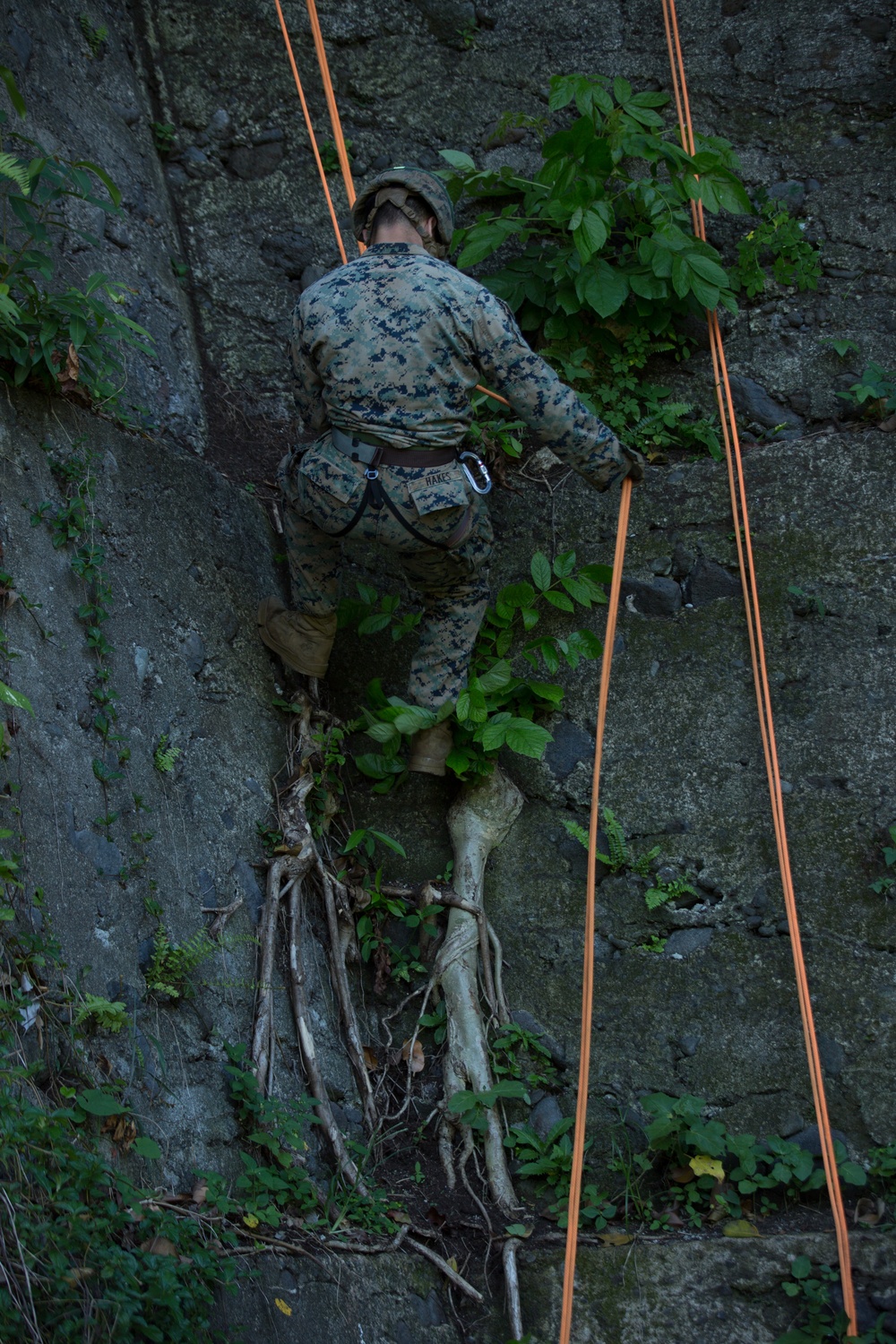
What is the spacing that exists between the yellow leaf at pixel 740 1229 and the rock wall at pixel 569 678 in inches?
1.8

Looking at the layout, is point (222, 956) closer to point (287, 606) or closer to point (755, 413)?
point (287, 606)

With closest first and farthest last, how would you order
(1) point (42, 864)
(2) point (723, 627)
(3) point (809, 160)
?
1. (1) point (42, 864)
2. (2) point (723, 627)
3. (3) point (809, 160)

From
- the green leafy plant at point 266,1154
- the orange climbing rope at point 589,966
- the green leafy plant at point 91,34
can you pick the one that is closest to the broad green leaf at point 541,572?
the orange climbing rope at point 589,966

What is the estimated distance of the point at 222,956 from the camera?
3.11 meters

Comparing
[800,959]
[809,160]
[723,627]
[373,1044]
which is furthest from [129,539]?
[809,160]

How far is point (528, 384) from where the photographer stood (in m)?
3.23

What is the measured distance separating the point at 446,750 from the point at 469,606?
0.49 metres

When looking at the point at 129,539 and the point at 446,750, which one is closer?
the point at 129,539

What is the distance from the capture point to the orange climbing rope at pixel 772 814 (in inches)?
111

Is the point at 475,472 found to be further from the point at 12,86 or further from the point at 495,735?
the point at 12,86

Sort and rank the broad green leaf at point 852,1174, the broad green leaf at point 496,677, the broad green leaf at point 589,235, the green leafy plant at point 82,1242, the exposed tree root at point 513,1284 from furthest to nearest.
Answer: the broad green leaf at point 589,235 → the broad green leaf at point 496,677 → the broad green leaf at point 852,1174 → the exposed tree root at point 513,1284 → the green leafy plant at point 82,1242

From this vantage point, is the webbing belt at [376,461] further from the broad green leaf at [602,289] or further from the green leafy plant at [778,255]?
the green leafy plant at [778,255]

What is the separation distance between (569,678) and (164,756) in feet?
4.73

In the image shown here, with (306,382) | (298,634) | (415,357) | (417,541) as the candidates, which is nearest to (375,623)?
(298,634)
